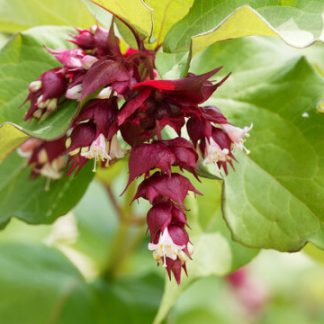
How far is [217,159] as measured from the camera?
100 cm

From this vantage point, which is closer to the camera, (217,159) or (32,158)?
(217,159)

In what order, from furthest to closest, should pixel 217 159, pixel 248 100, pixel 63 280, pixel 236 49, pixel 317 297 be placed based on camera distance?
pixel 317 297 → pixel 63 280 → pixel 236 49 → pixel 248 100 → pixel 217 159

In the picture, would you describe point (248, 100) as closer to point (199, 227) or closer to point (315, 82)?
point (315, 82)

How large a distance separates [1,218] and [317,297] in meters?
2.19

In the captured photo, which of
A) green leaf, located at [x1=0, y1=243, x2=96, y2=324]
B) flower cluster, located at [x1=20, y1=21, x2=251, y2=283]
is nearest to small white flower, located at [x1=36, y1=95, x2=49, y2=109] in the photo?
flower cluster, located at [x1=20, y1=21, x2=251, y2=283]

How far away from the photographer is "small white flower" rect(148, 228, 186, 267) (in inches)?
35.1

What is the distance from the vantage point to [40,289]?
1.74 meters

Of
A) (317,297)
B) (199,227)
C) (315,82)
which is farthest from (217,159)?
(317,297)

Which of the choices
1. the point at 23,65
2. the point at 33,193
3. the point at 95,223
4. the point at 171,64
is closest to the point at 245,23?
the point at 171,64

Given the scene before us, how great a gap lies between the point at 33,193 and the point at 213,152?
18.9 inches

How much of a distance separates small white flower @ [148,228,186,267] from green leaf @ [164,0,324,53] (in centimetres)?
29

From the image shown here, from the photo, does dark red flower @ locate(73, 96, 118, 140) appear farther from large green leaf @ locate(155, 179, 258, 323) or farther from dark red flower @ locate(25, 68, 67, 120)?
large green leaf @ locate(155, 179, 258, 323)

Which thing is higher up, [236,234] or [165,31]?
[165,31]

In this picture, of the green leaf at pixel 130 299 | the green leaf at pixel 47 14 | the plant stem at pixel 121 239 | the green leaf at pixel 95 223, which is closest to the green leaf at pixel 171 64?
the green leaf at pixel 47 14
